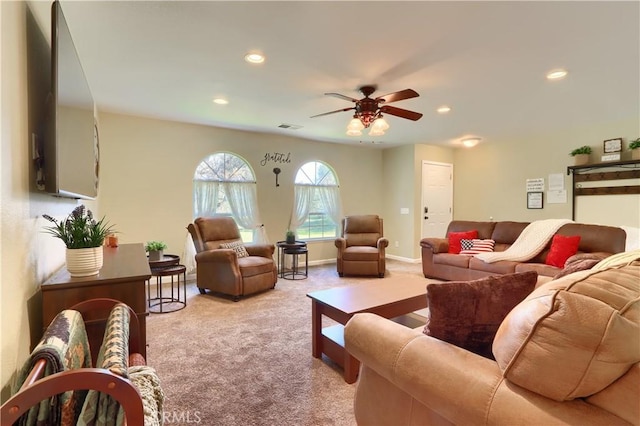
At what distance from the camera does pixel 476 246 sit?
4.59 m

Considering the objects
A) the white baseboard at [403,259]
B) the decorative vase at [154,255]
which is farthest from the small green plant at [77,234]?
the white baseboard at [403,259]

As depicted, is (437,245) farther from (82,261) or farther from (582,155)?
(82,261)

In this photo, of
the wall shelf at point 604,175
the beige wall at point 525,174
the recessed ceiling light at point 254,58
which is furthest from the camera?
the beige wall at point 525,174

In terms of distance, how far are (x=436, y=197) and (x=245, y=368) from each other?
538 cm

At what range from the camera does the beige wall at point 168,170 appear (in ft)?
13.8

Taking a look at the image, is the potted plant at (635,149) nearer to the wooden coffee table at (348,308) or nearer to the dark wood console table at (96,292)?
the wooden coffee table at (348,308)

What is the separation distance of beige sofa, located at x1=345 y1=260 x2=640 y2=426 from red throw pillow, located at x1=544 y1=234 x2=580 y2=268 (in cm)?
313

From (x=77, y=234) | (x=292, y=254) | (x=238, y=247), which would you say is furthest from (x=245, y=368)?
(x=292, y=254)

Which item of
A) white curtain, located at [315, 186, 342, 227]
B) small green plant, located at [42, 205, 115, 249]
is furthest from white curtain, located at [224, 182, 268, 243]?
small green plant, located at [42, 205, 115, 249]

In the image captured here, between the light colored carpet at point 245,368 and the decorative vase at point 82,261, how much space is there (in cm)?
94

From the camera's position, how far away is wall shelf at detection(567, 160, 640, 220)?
14.2 feet

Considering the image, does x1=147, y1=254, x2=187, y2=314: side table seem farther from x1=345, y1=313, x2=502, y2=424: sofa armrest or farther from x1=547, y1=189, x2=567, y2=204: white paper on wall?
x1=547, y1=189, x2=567, y2=204: white paper on wall

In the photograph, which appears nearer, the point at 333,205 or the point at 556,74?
the point at 556,74

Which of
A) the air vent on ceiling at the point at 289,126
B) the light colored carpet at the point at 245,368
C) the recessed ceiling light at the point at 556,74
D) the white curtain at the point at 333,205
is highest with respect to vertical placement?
the air vent on ceiling at the point at 289,126
